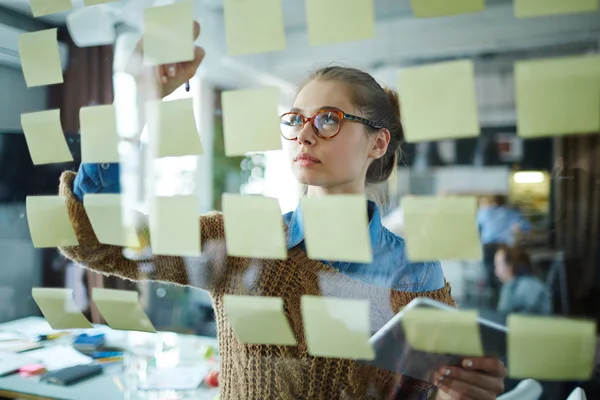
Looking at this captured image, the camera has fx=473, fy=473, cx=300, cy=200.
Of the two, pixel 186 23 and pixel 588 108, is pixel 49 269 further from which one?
pixel 588 108

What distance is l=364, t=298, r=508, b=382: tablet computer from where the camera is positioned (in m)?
0.48

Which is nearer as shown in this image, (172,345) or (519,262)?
(519,262)

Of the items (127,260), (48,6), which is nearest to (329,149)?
(127,260)

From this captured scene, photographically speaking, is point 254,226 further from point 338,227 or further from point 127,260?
point 127,260

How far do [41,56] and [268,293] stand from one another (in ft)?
1.55

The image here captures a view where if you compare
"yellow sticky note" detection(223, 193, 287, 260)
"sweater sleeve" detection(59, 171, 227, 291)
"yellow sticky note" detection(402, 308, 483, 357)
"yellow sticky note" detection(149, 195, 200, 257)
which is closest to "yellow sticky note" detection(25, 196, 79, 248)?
"sweater sleeve" detection(59, 171, 227, 291)

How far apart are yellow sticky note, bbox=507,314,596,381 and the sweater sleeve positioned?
1.23ft

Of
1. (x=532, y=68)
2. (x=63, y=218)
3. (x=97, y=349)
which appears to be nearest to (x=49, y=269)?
(x=63, y=218)

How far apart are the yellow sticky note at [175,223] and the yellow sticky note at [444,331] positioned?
28cm

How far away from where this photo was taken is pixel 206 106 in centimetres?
59

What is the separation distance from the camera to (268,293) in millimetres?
627

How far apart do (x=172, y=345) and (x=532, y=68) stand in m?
0.89

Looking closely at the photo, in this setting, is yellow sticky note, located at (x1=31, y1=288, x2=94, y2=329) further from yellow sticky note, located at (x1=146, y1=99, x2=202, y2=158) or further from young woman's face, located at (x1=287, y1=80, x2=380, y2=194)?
young woman's face, located at (x1=287, y1=80, x2=380, y2=194)

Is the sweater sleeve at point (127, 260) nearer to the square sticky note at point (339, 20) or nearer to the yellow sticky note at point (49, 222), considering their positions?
the yellow sticky note at point (49, 222)
